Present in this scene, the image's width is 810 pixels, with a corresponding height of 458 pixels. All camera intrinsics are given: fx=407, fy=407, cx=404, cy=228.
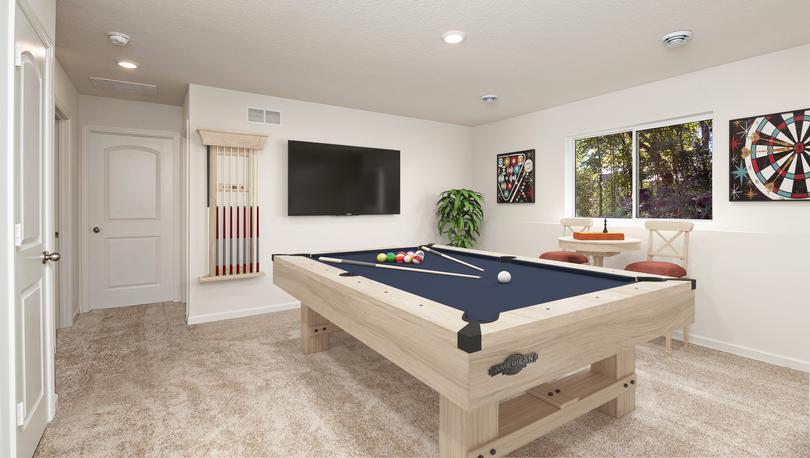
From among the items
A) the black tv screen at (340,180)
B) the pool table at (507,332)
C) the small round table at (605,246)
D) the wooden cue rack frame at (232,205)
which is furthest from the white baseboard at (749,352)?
the wooden cue rack frame at (232,205)

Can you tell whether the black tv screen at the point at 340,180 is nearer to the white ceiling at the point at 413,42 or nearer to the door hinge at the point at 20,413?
the white ceiling at the point at 413,42

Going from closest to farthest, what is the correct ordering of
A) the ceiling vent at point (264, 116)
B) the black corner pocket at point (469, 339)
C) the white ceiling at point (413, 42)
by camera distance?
1. the black corner pocket at point (469, 339)
2. the white ceiling at point (413, 42)
3. the ceiling vent at point (264, 116)

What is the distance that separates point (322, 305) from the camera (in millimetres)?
2172

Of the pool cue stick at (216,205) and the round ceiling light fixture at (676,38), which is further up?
the round ceiling light fixture at (676,38)

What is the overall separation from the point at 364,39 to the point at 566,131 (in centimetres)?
271

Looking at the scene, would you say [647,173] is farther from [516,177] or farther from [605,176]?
[516,177]

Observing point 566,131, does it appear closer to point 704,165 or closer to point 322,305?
point 704,165

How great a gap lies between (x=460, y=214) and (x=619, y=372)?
342 centimetres

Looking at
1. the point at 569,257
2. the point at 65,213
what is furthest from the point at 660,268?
the point at 65,213

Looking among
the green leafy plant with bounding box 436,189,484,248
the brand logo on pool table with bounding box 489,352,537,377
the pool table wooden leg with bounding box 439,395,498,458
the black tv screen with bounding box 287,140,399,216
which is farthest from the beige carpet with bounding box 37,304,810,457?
the green leafy plant with bounding box 436,189,484,248

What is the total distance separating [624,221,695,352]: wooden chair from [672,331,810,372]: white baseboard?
19 centimetres

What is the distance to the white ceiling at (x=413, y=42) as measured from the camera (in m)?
2.44

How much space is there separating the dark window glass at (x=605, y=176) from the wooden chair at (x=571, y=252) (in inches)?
10.9

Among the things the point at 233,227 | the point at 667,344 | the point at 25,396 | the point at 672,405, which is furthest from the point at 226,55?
the point at 667,344
